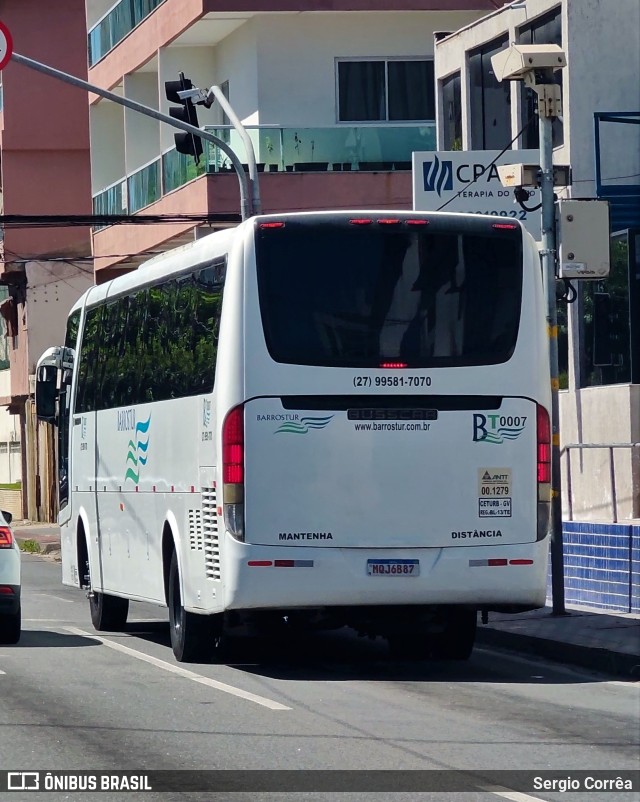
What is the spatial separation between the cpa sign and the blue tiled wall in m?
4.68

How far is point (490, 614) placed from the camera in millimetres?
16891

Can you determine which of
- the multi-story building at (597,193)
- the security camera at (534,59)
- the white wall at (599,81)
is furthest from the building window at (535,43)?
the security camera at (534,59)

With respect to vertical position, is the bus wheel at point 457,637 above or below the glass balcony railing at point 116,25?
below

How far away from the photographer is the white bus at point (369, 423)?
12.4 meters

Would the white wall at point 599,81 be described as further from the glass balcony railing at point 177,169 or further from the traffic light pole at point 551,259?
the glass balcony railing at point 177,169

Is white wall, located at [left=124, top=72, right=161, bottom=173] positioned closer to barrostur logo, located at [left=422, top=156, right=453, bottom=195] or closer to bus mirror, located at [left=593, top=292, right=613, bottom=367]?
barrostur logo, located at [left=422, top=156, right=453, bottom=195]

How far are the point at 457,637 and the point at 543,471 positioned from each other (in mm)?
1867

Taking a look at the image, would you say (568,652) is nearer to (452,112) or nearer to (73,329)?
(73,329)

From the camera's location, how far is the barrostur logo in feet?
70.5

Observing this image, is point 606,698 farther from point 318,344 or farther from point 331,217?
point 331,217

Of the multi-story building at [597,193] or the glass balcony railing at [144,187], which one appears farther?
the glass balcony railing at [144,187]

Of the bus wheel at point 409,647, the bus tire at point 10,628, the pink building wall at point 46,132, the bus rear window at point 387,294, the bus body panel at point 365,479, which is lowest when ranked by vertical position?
the bus wheel at point 409,647

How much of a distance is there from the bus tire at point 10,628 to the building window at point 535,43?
458 inches

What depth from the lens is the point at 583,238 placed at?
1566cm
